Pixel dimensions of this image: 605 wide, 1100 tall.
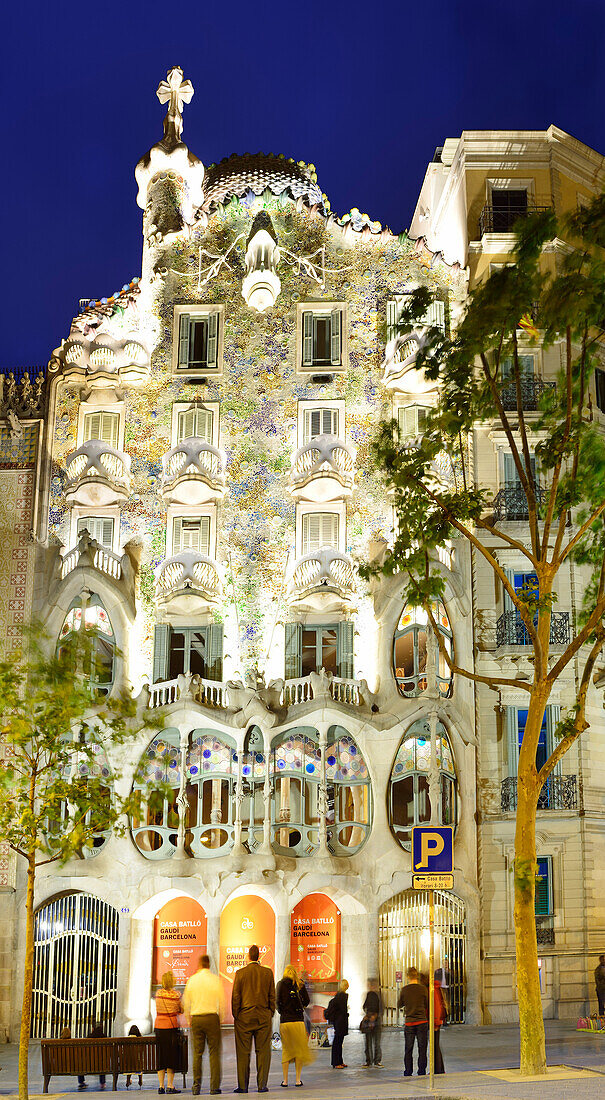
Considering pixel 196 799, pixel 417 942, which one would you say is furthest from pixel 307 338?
pixel 417 942

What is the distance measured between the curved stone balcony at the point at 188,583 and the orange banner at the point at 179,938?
23.9 feet

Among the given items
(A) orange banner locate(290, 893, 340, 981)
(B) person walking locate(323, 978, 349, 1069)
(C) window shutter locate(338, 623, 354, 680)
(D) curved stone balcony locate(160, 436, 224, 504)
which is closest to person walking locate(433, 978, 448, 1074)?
(B) person walking locate(323, 978, 349, 1069)

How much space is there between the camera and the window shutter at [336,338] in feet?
111

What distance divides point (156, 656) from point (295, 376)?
867cm

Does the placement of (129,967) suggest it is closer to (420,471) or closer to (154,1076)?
(154,1076)

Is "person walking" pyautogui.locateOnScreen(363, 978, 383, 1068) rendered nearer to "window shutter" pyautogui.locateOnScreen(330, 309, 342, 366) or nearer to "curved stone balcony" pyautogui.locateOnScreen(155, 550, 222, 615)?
"curved stone balcony" pyautogui.locateOnScreen(155, 550, 222, 615)

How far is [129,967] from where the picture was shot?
2861cm

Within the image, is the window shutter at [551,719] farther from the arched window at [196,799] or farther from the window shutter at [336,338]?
the window shutter at [336,338]

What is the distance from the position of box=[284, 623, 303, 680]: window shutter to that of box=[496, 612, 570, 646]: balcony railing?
5032 mm

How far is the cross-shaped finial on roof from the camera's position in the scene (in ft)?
123

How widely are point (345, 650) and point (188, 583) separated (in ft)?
14.2

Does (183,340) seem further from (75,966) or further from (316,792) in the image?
(75,966)

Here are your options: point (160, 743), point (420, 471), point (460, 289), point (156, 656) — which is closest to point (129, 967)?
point (160, 743)

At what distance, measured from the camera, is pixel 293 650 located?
31250mm
